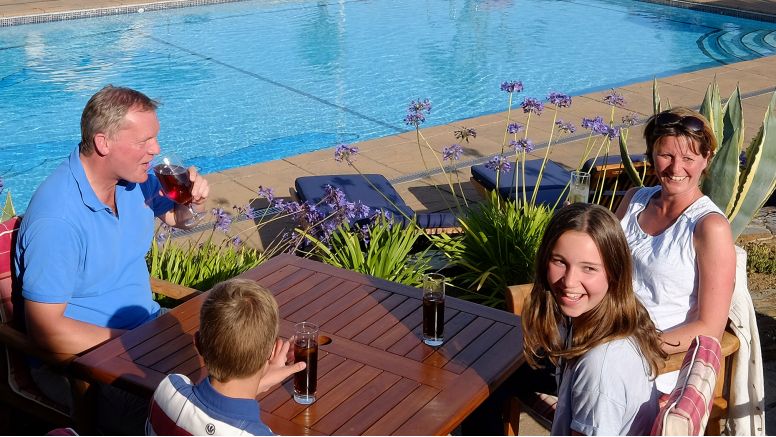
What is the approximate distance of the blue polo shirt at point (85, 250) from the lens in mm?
3205

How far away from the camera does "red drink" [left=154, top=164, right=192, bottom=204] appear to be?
3.36 meters

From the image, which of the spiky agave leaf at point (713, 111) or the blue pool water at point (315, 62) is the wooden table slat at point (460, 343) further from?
the blue pool water at point (315, 62)

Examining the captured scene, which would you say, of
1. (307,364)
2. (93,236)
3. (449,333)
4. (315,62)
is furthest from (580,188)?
(315,62)

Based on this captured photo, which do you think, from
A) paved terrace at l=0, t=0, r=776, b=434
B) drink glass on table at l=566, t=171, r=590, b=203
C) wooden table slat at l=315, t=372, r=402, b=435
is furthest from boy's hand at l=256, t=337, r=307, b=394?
paved terrace at l=0, t=0, r=776, b=434

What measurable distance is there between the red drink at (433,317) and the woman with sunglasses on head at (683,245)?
0.75 metres

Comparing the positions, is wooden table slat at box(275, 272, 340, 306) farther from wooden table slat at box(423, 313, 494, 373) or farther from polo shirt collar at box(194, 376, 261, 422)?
polo shirt collar at box(194, 376, 261, 422)

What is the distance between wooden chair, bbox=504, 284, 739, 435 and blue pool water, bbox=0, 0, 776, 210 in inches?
247

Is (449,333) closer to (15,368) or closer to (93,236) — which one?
(93,236)

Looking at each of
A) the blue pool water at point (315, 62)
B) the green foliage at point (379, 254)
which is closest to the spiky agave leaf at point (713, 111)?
the green foliage at point (379, 254)

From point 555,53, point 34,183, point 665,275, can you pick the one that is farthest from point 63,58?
point 665,275

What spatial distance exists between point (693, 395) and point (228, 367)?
1.15 metres

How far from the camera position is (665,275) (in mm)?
3406

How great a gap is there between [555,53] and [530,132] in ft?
21.6

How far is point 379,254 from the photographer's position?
15.7 feet
